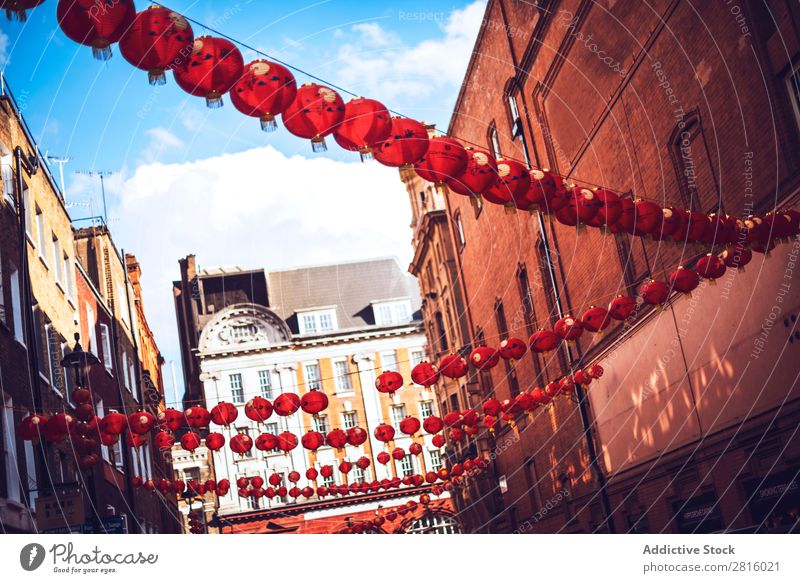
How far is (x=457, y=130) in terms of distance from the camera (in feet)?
114

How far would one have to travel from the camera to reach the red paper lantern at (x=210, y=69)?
30.2 ft

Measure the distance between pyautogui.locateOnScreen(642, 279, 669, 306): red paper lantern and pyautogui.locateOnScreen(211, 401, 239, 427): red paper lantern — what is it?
360 inches

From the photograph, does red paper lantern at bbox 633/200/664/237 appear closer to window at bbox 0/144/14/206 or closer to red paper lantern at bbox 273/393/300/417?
red paper lantern at bbox 273/393/300/417

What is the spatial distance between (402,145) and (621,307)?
691 centimetres

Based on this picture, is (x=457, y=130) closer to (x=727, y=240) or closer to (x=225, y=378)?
(x=727, y=240)

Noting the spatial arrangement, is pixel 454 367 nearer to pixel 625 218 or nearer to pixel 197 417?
pixel 197 417

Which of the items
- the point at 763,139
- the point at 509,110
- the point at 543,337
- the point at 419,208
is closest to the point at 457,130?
the point at 509,110

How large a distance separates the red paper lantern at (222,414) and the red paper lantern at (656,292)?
915 cm

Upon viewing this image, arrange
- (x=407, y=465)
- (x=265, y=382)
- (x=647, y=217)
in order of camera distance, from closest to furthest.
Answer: (x=647, y=217), (x=407, y=465), (x=265, y=382)

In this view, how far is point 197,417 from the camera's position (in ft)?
61.9

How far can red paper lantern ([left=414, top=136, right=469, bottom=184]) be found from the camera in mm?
10977

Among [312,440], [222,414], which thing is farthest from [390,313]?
Result: [222,414]
